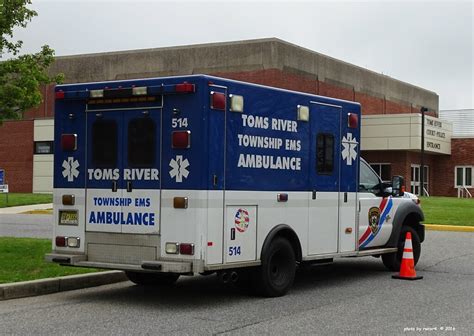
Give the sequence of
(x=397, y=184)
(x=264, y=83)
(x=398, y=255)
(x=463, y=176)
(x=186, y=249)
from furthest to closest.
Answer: (x=463, y=176) → (x=264, y=83) → (x=398, y=255) → (x=397, y=184) → (x=186, y=249)

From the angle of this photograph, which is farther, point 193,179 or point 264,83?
point 264,83

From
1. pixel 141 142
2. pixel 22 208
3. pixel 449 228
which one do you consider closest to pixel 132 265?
pixel 141 142

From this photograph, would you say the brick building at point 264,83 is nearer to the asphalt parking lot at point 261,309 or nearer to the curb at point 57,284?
the asphalt parking lot at point 261,309

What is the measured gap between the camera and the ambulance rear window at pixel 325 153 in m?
10.1

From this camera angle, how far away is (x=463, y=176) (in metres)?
48.9

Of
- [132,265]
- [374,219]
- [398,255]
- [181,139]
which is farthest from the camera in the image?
[398,255]

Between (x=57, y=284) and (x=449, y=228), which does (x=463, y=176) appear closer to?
(x=449, y=228)

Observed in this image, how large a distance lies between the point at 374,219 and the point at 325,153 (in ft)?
6.02

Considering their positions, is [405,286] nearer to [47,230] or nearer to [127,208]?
[127,208]

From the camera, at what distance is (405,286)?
413 inches

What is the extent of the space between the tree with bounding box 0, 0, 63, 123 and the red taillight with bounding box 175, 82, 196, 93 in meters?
5.30

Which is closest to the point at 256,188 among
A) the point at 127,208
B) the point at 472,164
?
the point at 127,208

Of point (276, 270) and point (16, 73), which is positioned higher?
point (16, 73)

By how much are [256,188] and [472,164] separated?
140ft
